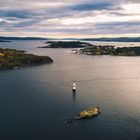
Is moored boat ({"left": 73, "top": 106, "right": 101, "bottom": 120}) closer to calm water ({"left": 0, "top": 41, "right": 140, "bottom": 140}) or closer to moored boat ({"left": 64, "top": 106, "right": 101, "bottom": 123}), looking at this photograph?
moored boat ({"left": 64, "top": 106, "right": 101, "bottom": 123})

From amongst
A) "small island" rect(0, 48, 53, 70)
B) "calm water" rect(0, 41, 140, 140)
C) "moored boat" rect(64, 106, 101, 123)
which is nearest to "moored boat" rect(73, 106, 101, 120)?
"moored boat" rect(64, 106, 101, 123)

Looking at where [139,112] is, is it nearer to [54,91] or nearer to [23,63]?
[54,91]

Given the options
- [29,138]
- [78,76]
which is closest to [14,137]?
[29,138]

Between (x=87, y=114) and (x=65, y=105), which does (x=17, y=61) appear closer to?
(x=65, y=105)

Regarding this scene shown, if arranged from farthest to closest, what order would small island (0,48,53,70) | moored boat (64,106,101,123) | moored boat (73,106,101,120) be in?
1. small island (0,48,53,70)
2. moored boat (73,106,101,120)
3. moored boat (64,106,101,123)

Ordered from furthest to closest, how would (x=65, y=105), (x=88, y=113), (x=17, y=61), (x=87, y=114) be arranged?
(x=17, y=61), (x=65, y=105), (x=88, y=113), (x=87, y=114)

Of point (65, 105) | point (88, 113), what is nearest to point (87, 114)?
point (88, 113)

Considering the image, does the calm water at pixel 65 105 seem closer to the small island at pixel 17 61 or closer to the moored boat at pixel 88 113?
A: the moored boat at pixel 88 113

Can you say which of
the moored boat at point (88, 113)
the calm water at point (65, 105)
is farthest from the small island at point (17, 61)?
the moored boat at point (88, 113)

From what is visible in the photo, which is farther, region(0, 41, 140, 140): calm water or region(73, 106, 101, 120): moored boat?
region(73, 106, 101, 120): moored boat
